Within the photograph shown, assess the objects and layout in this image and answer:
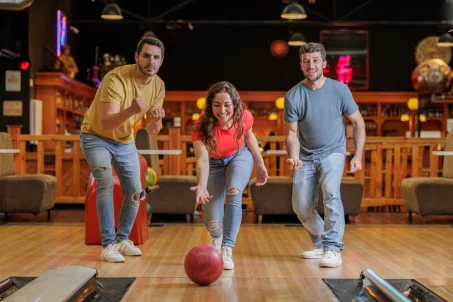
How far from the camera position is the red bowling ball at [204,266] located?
4238 millimetres

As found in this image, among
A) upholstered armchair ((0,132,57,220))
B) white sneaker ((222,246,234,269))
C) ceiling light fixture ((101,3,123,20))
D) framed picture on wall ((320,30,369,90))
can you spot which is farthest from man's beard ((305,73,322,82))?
framed picture on wall ((320,30,369,90))

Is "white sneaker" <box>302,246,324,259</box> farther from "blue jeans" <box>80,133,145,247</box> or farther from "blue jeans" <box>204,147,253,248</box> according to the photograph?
"blue jeans" <box>80,133,145,247</box>

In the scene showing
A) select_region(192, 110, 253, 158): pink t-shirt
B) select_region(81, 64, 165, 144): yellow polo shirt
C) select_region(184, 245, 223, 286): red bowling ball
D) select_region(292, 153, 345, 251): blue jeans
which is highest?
select_region(81, 64, 165, 144): yellow polo shirt

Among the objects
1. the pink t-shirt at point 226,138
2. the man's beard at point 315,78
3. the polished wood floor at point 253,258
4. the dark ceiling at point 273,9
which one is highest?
the dark ceiling at point 273,9

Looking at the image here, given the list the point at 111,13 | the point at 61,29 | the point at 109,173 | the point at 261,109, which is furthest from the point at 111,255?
the point at 261,109

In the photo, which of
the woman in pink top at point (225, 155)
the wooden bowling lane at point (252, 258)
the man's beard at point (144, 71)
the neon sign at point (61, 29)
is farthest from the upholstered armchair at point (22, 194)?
the neon sign at point (61, 29)

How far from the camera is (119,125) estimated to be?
15.8 ft

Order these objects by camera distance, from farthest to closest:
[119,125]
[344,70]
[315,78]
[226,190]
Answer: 1. [344,70]
2. [315,78]
3. [226,190]
4. [119,125]

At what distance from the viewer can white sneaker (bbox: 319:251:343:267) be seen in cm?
501

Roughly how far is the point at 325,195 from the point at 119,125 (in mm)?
1535

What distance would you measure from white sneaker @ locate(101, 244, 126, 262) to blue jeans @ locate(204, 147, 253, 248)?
2.28 ft

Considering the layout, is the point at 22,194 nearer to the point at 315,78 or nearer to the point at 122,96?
the point at 122,96

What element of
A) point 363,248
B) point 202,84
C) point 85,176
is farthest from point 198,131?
point 202,84

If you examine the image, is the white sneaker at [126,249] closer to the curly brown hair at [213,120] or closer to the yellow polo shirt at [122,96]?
the yellow polo shirt at [122,96]
